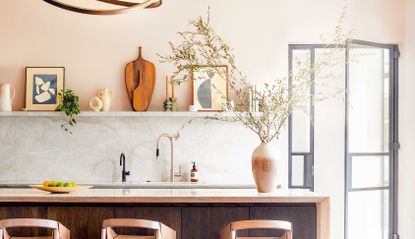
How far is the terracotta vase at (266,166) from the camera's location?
3.55 meters

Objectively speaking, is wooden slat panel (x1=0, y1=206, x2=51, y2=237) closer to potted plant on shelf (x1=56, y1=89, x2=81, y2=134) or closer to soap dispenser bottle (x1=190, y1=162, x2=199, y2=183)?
potted plant on shelf (x1=56, y1=89, x2=81, y2=134)

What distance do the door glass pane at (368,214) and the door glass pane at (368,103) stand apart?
0.54 metres

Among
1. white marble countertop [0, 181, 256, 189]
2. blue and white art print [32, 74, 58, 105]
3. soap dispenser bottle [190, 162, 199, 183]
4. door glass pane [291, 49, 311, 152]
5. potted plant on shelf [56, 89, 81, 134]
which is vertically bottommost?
white marble countertop [0, 181, 256, 189]

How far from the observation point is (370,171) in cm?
589

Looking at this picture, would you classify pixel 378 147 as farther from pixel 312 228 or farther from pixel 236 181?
pixel 312 228

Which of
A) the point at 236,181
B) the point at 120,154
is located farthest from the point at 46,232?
the point at 236,181

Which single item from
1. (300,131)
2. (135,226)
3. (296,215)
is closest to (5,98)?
(135,226)

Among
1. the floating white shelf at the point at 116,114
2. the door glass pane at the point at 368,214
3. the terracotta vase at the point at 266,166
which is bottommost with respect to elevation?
the door glass pane at the point at 368,214

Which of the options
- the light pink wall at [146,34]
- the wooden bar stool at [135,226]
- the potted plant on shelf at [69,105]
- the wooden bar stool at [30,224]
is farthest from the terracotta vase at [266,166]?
the potted plant on shelf at [69,105]

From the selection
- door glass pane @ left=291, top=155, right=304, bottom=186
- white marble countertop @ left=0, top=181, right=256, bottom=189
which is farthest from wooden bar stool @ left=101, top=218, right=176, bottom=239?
door glass pane @ left=291, top=155, right=304, bottom=186

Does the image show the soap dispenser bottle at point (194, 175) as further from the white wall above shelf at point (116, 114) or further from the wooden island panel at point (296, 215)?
the wooden island panel at point (296, 215)

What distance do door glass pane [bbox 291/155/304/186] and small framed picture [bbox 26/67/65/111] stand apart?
9.37 ft

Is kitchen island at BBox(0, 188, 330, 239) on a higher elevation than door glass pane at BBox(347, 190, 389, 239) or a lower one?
higher

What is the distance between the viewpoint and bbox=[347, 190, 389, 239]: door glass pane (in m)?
5.86
